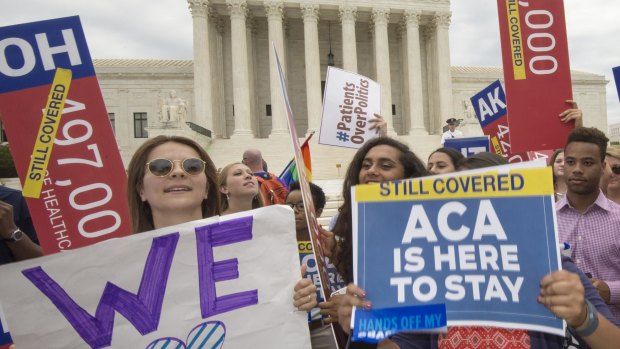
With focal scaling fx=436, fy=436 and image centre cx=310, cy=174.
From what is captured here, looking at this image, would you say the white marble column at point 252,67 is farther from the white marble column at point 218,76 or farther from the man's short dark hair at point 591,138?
the man's short dark hair at point 591,138

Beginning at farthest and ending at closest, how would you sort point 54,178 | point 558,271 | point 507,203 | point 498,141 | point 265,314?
point 498,141 → point 54,178 → point 265,314 → point 507,203 → point 558,271

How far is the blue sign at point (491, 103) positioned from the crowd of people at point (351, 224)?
4.03 m

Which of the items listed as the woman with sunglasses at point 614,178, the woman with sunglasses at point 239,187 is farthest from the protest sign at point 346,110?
the woman with sunglasses at point 614,178

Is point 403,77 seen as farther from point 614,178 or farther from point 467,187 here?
point 467,187

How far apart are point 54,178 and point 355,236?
2.22m

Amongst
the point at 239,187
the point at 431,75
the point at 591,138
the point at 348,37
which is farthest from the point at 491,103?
the point at 431,75

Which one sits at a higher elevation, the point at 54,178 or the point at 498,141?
the point at 498,141

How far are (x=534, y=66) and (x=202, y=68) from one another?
28.4 m

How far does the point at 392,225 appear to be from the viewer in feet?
6.77

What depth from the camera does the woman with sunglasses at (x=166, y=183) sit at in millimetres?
2469

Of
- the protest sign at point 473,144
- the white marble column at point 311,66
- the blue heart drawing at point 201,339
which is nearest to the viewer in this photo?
the blue heart drawing at point 201,339

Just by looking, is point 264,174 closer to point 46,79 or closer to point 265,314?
point 46,79

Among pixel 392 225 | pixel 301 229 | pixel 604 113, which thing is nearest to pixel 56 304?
pixel 392 225

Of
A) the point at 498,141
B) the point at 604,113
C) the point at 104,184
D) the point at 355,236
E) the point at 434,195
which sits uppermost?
the point at 604,113
